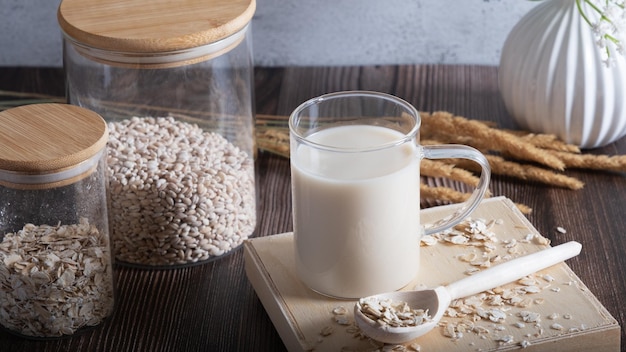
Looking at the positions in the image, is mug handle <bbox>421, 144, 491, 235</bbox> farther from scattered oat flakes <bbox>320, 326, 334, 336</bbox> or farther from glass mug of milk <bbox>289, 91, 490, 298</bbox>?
scattered oat flakes <bbox>320, 326, 334, 336</bbox>

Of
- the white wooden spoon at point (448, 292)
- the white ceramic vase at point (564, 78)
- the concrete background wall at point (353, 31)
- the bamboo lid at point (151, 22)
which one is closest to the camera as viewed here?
the white wooden spoon at point (448, 292)

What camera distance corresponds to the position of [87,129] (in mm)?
962

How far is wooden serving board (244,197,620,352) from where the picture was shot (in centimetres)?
87

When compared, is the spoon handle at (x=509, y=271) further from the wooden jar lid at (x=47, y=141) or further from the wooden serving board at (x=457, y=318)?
the wooden jar lid at (x=47, y=141)

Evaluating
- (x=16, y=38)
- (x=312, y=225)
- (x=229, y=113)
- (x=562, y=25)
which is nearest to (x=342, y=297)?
(x=312, y=225)

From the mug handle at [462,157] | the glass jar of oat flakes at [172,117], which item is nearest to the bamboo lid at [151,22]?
the glass jar of oat flakes at [172,117]

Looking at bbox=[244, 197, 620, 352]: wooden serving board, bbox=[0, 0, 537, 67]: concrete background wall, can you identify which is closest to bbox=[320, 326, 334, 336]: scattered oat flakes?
bbox=[244, 197, 620, 352]: wooden serving board

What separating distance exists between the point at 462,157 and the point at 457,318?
16 cm

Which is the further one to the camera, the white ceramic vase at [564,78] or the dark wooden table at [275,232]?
the white ceramic vase at [564,78]

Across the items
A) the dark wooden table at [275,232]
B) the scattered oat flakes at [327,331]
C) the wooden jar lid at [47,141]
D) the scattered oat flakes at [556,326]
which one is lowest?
the dark wooden table at [275,232]

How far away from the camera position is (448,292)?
90 cm

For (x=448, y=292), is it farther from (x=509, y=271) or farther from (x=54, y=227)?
(x=54, y=227)

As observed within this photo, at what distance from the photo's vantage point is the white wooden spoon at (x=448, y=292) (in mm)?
852

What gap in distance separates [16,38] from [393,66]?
2.17 ft
